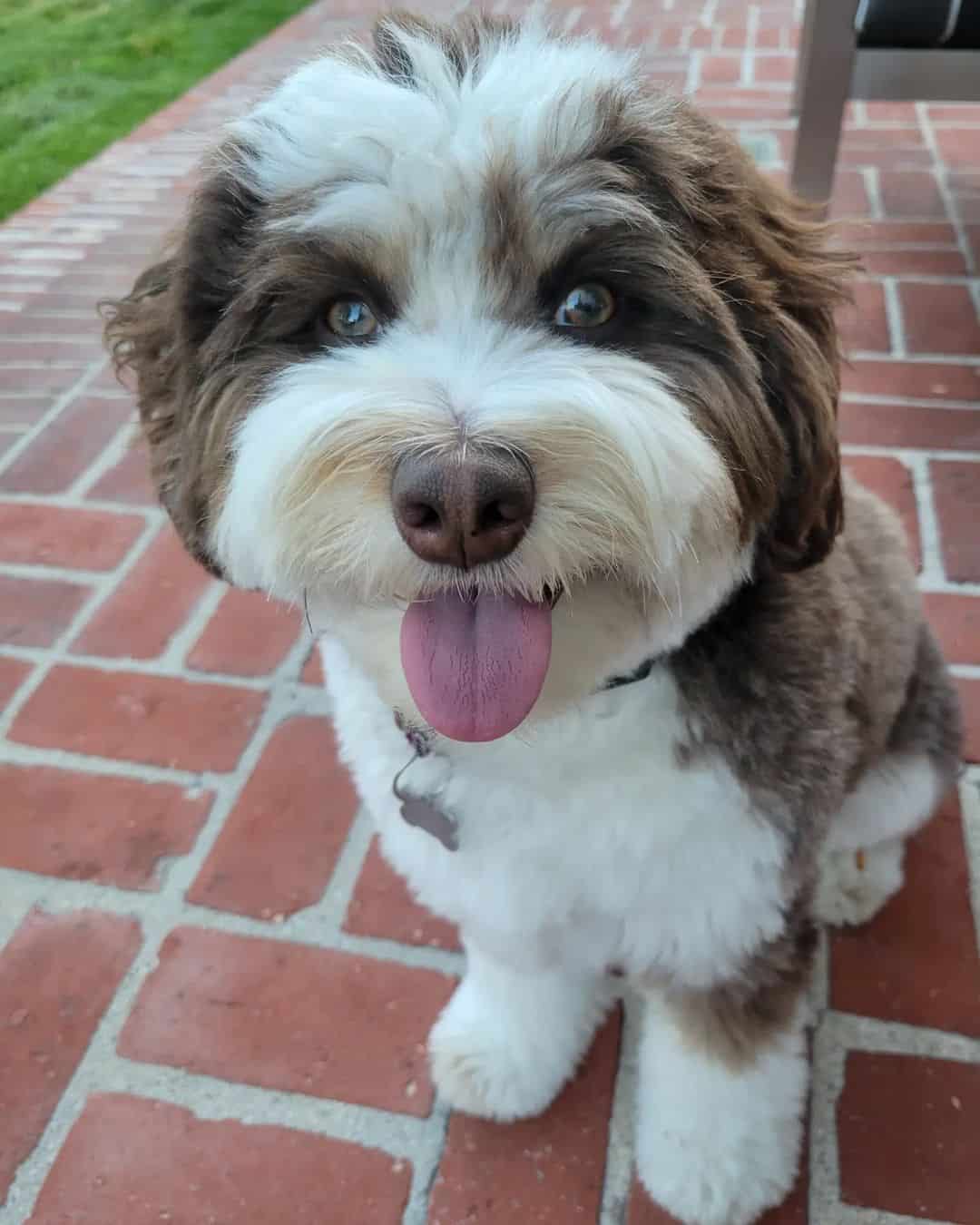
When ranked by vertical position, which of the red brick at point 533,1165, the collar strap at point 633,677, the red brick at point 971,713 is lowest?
the red brick at point 533,1165

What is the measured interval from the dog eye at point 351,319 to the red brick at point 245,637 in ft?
3.95

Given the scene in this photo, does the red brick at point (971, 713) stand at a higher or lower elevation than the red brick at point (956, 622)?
lower

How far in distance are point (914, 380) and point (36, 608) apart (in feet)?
7.30

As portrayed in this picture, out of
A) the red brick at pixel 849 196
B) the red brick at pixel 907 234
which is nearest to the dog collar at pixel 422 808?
the red brick at pixel 907 234

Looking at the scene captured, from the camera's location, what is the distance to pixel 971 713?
202 cm

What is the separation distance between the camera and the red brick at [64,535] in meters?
2.52

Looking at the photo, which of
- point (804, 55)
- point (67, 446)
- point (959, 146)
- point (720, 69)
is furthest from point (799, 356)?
point (720, 69)

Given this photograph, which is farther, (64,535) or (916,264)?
(916,264)

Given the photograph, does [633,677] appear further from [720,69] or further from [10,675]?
[720,69]

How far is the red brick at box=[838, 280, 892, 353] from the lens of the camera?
2.88 metres

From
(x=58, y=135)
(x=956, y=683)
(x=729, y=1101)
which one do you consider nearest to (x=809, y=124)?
(x=956, y=683)

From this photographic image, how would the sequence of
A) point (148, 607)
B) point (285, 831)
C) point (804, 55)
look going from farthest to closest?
1. point (804, 55)
2. point (148, 607)
3. point (285, 831)

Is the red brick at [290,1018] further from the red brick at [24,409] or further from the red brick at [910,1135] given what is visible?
the red brick at [24,409]

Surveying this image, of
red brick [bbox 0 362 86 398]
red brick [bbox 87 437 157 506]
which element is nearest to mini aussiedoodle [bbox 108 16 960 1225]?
red brick [bbox 87 437 157 506]
